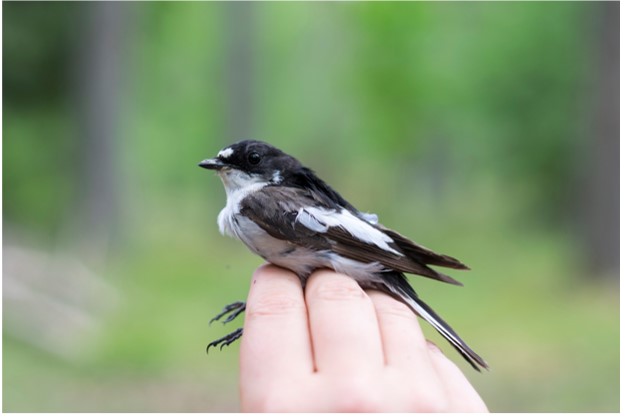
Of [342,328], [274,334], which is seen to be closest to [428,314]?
[342,328]

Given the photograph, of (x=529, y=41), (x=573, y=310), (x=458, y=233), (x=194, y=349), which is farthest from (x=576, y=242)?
(x=458, y=233)

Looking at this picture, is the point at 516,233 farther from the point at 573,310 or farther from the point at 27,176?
the point at 27,176

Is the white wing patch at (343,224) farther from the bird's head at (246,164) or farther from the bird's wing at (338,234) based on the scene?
the bird's head at (246,164)

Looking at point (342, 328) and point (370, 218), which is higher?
point (370, 218)

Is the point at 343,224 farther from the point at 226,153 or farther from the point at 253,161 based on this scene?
the point at 226,153

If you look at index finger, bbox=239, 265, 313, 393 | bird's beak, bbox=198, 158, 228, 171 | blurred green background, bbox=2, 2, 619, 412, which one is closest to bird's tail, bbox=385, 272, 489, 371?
index finger, bbox=239, 265, 313, 393

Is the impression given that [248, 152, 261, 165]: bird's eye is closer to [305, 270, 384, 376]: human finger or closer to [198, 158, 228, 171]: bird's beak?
[198, 158, 228, 171]: bird's beak

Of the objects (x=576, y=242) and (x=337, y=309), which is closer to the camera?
(x=337, y=309)

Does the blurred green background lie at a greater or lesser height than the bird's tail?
greater
